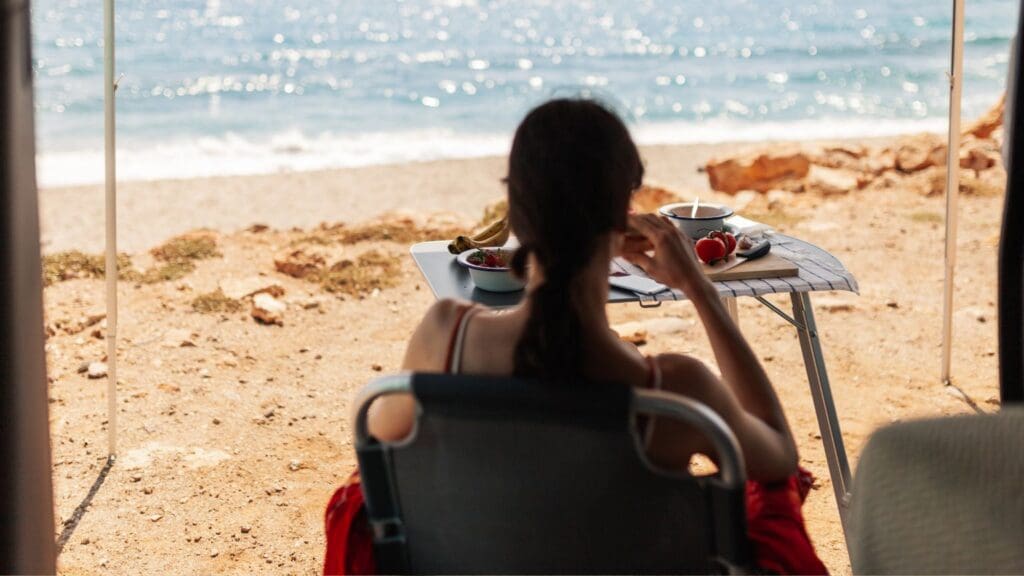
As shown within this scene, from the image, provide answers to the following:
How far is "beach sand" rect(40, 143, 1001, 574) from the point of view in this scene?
2979 millimetres

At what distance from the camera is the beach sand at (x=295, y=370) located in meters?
2.98

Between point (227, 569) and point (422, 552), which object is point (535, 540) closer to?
point (422, 552)

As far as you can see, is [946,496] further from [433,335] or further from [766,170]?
Answer: [766,170]

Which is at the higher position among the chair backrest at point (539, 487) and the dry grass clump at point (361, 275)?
the chair backrest at point (539, 487)

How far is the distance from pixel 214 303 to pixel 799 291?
308 centimetres

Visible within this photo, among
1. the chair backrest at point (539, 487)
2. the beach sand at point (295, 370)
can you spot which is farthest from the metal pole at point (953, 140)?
the chair backrest at point (539, 487)

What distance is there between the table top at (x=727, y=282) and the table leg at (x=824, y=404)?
94 mm

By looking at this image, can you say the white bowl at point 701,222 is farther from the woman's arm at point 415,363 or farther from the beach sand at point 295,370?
the woman's arm at point 415,363

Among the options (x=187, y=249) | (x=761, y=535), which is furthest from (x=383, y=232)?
(x=761, y=535)

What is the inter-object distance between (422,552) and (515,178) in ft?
1.64

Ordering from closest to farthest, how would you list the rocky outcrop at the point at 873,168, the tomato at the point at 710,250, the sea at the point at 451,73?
1. the tomato at the point at 710,250
2. the rocky outcrop at the point at 873,168
3. the sea at the point at 451,73

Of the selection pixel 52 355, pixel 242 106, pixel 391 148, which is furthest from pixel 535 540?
pixel 242 106

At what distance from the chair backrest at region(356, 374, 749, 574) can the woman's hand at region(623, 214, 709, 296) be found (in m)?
0.47

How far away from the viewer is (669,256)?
1.79 meters
